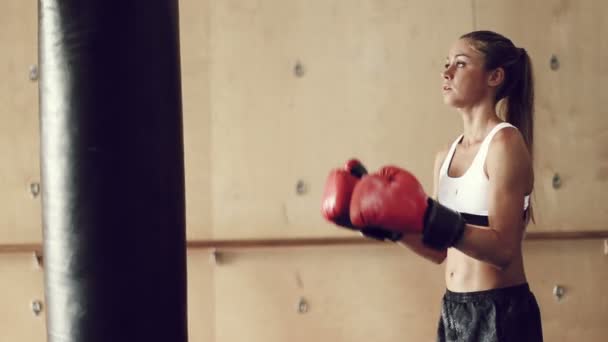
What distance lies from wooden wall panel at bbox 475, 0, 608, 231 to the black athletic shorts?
1.04 meters

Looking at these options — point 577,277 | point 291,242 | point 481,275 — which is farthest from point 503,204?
point 577,277

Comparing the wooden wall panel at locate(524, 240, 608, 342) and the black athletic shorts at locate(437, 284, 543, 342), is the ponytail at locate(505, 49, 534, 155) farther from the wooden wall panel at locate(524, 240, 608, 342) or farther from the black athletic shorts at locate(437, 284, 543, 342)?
the wooden wall panel at locate(524, 240, 608, 342)

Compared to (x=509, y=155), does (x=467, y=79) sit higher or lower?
higher

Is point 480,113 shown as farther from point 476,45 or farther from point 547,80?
point 547,80

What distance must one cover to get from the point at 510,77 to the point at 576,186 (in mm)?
996

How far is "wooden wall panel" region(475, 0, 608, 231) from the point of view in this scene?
8.89ft

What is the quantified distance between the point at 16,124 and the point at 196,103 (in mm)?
701

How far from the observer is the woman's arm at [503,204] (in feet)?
5.24

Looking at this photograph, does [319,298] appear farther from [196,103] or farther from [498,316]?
[498,316]

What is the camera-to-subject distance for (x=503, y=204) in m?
1.64

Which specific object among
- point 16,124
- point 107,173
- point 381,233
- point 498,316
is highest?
point 16,124

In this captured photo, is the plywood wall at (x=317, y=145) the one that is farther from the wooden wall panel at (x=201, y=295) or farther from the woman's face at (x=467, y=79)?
the woman's face at (x=467, y=79)

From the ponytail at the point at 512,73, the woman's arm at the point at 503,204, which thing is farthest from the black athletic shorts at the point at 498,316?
the ponytail at the point at 512,73

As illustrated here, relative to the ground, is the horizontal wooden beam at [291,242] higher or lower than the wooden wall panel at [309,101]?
lower
